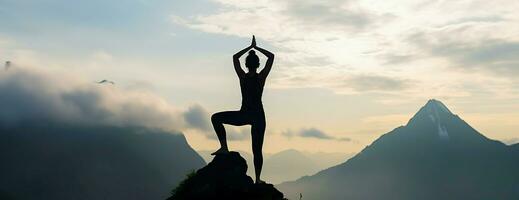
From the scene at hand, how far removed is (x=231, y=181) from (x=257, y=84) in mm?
2920

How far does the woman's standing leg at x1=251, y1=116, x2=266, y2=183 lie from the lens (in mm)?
18594

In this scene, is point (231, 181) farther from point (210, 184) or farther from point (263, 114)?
point (263, 114)

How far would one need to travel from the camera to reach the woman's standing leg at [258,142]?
61.0 feet

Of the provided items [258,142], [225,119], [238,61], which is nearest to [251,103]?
[225,119]

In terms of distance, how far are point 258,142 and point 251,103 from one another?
1194 mm

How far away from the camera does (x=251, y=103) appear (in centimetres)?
1850

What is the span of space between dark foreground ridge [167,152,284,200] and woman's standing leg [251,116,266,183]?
1.32 ft

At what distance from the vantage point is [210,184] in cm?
1870

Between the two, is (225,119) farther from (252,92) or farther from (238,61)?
(238,61)

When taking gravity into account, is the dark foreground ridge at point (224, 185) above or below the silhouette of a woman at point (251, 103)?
below

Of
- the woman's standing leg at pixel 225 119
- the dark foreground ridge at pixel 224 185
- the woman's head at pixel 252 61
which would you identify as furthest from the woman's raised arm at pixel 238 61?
the dark foreground ridge at pixel 224 185

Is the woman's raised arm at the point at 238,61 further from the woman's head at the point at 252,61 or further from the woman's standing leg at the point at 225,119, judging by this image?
the woman's standing leg at the point at 225,119

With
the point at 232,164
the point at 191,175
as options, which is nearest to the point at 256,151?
the point at 232,164

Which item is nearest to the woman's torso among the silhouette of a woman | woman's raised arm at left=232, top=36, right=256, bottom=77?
the silhouette of a woman
